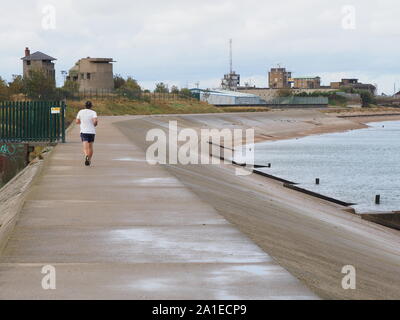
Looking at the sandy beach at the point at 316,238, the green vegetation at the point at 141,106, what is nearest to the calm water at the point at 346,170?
the sandy beach at the point at 316,238

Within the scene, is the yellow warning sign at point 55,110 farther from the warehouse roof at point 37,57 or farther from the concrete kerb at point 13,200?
the warehouse roof at point 37,57

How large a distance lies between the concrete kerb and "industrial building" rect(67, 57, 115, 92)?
92.4m

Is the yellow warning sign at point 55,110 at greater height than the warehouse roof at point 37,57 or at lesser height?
lesser

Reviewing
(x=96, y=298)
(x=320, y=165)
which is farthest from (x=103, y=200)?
(x=320, y=165)

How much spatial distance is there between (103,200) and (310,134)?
7907cm

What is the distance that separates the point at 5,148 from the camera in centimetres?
2645

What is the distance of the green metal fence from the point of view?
27766mm

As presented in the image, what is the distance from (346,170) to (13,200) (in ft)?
101

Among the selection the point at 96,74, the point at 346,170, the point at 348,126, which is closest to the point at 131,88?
the point at 96,74

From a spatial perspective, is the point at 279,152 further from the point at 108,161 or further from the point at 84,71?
the point at 84,71

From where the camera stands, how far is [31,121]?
27953 mm

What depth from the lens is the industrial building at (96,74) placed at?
11469 centimetres

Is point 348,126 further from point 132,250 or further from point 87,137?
point 132,250

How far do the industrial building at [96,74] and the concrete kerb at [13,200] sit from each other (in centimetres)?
9241
